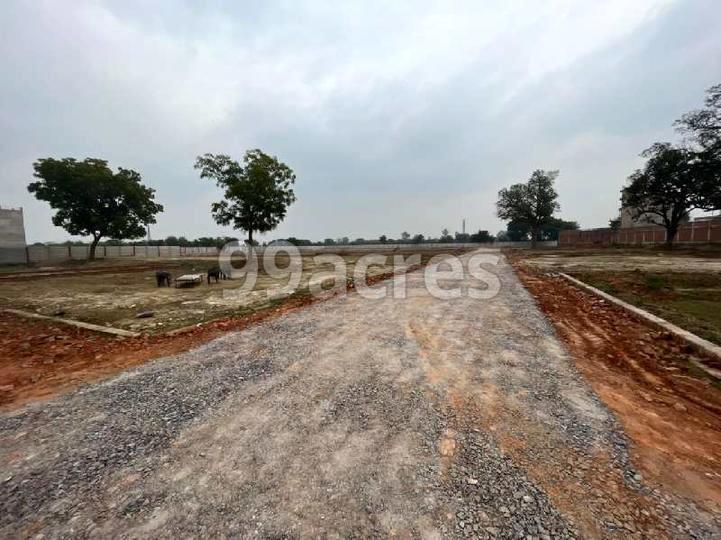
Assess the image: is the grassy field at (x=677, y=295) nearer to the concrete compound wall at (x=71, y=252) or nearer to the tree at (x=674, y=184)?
the tree at (x=674, y=184)

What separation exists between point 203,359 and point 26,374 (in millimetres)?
2511

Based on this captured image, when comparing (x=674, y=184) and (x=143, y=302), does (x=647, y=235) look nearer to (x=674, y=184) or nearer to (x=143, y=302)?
(x=674, y=184)

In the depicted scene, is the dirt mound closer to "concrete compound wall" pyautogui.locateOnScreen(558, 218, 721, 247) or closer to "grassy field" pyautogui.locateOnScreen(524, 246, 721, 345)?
"grassy field" pyautogui.locateOnScreen(524, 246, 721, 345)


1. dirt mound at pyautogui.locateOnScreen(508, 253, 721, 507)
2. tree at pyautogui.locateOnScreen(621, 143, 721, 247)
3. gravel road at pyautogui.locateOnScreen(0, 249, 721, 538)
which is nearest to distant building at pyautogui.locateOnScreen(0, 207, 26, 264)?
gravel road at pyautogui.locateOnScreen(0, 249, 721, 538)

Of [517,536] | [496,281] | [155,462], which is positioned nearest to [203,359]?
[155,462]

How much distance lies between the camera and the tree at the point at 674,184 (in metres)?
26.5

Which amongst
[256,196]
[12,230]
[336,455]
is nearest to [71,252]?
[12,230]

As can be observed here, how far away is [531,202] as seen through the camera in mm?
50156

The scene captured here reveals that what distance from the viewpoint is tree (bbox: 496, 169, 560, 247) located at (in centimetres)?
4953

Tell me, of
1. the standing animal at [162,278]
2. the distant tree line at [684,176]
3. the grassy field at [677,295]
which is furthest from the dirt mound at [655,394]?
the distant tree line at [684,176]

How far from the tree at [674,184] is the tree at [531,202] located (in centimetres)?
1810

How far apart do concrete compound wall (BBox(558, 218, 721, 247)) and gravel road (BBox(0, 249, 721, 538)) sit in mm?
41949

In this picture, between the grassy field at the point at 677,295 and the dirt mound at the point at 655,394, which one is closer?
the dirt mound at the point at 655,394

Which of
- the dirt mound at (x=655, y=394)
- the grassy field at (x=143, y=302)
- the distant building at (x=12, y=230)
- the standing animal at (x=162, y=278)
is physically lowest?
the dirt mound at (x=655, y=394)
